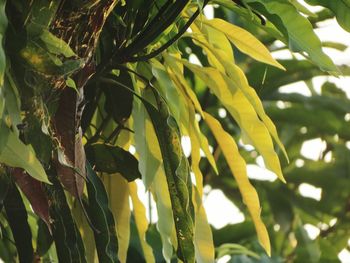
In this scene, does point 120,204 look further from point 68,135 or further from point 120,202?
point 68,135

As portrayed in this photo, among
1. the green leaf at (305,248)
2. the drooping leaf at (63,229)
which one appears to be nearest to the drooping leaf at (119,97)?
the drooping leaf at (63,229)

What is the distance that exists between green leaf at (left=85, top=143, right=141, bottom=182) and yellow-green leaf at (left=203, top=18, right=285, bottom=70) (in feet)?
0.47

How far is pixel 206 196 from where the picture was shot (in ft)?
5.53

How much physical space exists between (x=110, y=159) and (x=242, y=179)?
128 millimetres

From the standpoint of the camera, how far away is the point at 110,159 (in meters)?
0.84

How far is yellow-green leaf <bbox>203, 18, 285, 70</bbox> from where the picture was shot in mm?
816

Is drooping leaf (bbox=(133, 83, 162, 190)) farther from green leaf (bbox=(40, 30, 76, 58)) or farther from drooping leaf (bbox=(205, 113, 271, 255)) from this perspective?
green leaf (bbox=(40, 30, 76, 58))

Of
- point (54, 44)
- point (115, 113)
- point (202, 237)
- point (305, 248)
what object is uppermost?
point (54, 44)

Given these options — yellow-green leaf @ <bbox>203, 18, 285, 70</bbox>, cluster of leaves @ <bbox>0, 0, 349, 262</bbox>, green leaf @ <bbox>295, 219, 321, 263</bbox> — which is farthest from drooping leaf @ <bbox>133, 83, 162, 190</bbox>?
green leaf @ <bbox>295, 219, 321, 263</bbox>

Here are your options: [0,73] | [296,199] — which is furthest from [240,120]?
[296,199]

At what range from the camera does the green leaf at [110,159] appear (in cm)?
84

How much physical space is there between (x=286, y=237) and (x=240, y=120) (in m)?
0.88

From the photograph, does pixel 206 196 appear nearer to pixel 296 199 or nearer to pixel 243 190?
pixel 296 199

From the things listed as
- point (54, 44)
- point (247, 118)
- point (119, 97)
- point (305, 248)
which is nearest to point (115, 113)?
point (119, 97)
